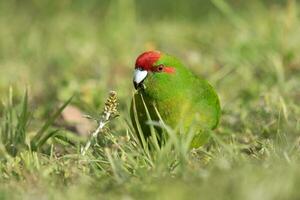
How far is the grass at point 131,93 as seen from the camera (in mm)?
2719

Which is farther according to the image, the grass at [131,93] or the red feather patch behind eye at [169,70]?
the red feather patch behind eye at [169,70]

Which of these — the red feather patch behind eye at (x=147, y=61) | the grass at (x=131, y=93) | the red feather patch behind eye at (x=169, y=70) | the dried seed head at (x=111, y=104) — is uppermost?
the red feather patch behind eye at (x=147, y=61)

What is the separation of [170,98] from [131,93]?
149 cm

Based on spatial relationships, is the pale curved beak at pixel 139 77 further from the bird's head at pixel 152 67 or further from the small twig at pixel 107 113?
the small twig at pixel 107 113

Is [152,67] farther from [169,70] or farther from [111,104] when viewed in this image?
[111,104]

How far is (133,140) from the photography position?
3.46 m

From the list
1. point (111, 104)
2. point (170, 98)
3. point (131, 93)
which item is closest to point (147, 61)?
point (170, 98)

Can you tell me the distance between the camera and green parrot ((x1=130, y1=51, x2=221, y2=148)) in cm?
358

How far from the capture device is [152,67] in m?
3.73

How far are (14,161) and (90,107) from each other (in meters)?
1.46

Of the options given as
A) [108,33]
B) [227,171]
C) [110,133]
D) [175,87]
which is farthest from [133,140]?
[108,33]

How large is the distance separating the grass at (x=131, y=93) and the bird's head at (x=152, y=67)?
0.81 feet

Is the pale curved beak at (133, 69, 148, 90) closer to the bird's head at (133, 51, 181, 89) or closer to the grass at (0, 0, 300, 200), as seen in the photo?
the bird's head at (133, 51, 181, 89)

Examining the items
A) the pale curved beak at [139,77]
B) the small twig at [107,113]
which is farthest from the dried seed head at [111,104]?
the pale curved beak at [139,77]
